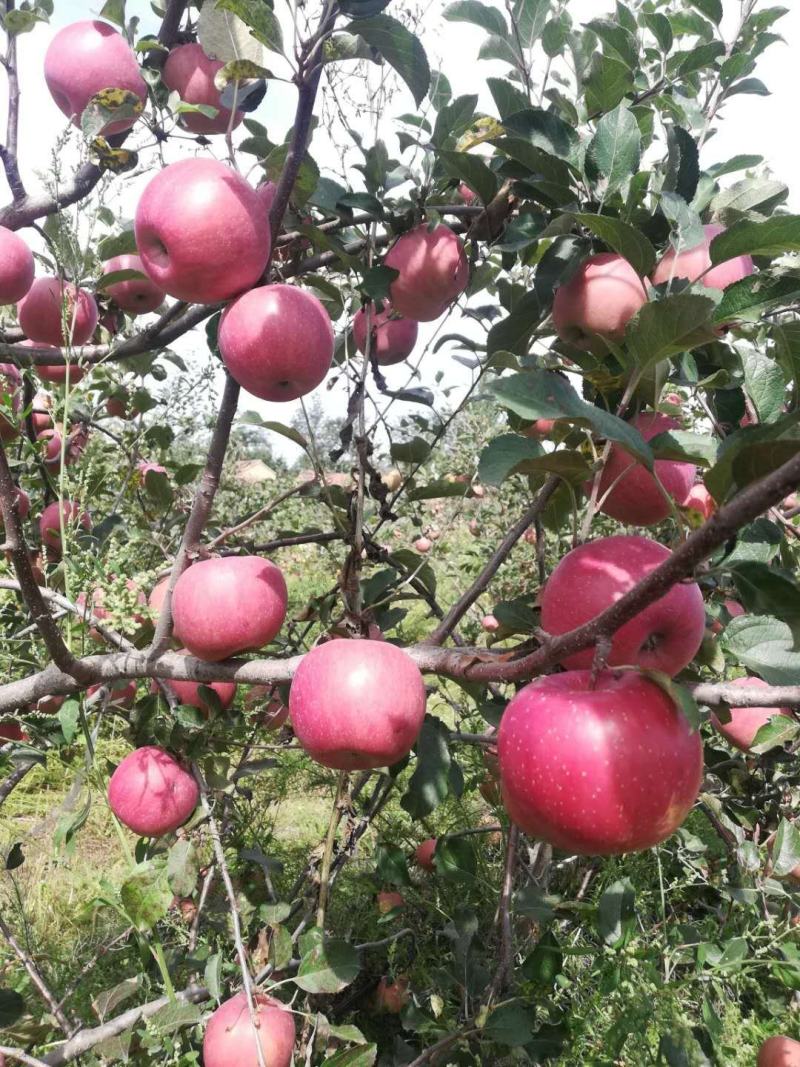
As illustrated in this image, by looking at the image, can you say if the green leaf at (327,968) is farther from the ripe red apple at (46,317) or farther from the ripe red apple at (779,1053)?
the ripe red apple at (46,317)

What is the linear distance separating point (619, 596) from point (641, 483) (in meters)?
0.22

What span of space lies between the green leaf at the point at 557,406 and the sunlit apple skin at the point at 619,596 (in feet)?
0.56

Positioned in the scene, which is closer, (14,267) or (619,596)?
(619,596)

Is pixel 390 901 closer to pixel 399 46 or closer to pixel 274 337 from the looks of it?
pixel 274 337

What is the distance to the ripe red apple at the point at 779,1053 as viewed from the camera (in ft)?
4.99

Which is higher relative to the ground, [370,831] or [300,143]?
[300,143]

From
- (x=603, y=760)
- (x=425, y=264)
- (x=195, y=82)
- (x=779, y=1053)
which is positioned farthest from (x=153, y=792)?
(x=779, y=1053)

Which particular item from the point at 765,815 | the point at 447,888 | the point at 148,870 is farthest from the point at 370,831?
the point at 148,870

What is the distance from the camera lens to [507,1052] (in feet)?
4.09

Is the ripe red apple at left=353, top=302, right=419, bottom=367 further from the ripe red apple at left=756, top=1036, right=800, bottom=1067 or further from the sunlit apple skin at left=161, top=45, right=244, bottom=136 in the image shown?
the ripe red apple at left=756, top=1036, right=800, bottom=1067

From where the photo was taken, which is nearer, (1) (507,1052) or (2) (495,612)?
(2) (495,612)

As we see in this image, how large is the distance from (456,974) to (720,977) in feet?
1.58

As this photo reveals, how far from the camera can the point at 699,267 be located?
948mm

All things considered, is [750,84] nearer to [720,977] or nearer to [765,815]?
[765,815]
